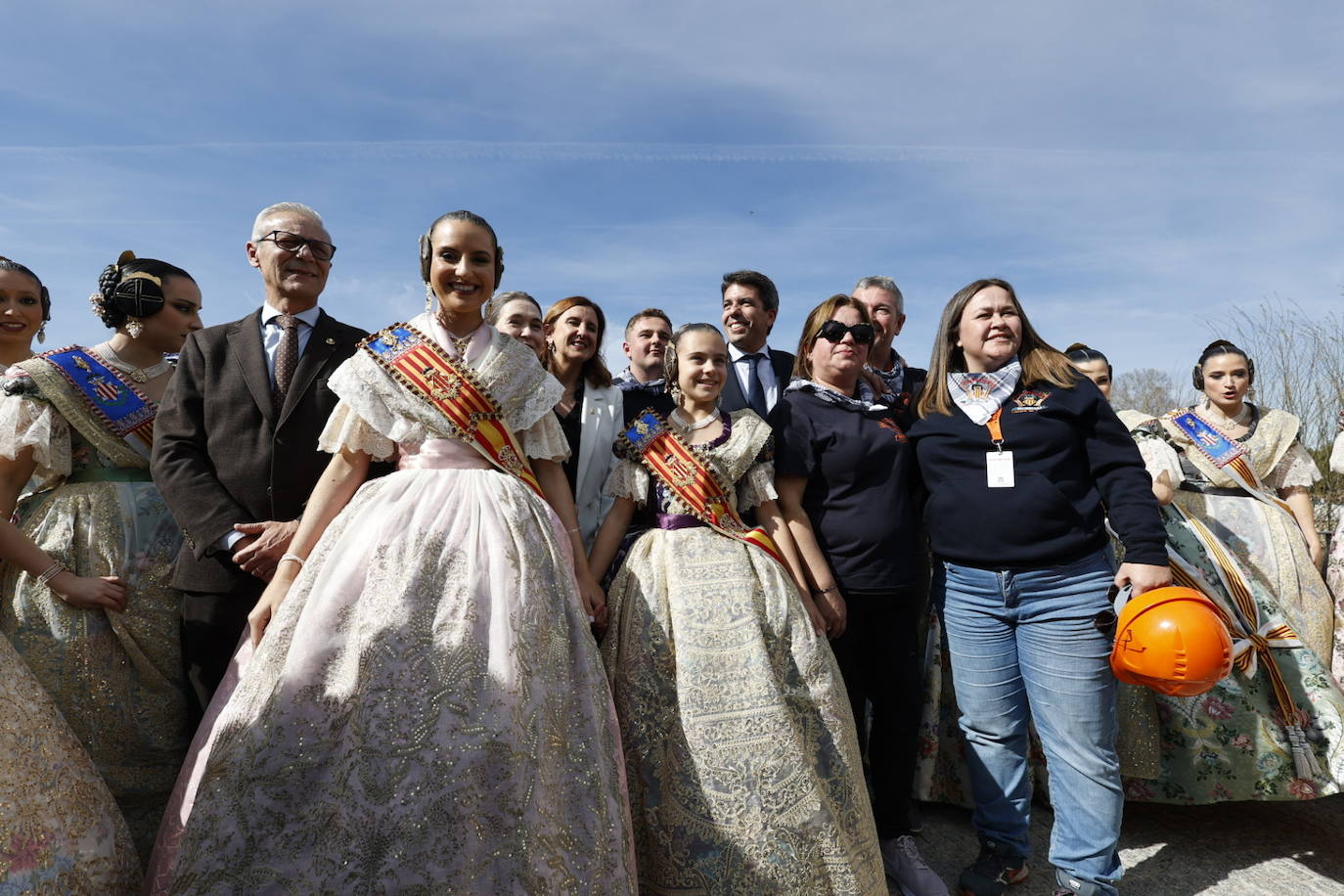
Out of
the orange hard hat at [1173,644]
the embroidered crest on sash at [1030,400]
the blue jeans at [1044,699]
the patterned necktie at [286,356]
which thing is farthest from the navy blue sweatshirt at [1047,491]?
the patterned necktie at [286,356]

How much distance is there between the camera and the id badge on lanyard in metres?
3.31

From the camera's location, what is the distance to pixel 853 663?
3.60 meters

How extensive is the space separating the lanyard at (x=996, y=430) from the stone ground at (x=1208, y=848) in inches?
71.4

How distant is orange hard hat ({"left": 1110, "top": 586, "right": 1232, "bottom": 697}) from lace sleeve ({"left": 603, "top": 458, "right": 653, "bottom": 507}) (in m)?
1.78

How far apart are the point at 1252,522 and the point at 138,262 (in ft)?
18.2

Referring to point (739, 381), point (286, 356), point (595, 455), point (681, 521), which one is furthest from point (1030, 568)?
point (286, 356)

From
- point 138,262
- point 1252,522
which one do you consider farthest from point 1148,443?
point 138,262

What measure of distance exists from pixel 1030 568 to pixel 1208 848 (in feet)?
6.17

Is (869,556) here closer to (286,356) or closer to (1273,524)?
(286,356)

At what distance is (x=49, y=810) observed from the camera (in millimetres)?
2133

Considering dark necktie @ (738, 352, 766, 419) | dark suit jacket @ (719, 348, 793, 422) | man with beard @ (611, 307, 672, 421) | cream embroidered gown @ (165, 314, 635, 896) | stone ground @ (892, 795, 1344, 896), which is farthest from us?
dark necktie @ (738, 352, 766, 419)

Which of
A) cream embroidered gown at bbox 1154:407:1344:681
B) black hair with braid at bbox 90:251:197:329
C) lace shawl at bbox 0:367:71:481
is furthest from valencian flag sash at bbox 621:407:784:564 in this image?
cream embroidered gown at bbox 1154:407:1344:681

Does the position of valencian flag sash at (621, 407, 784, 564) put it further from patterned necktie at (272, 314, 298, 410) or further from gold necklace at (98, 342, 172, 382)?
gold necklace at (98, 342, 172, 382)

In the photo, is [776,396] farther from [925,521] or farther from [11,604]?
[11,604]
